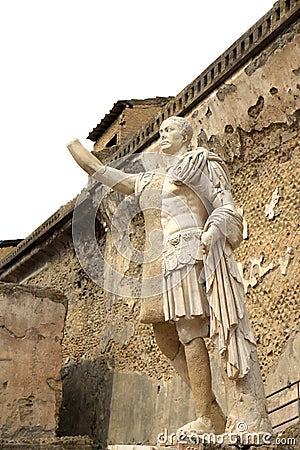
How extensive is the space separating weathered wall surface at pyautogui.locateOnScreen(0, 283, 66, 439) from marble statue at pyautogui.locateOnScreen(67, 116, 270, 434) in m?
4.42

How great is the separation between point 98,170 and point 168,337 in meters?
1.06

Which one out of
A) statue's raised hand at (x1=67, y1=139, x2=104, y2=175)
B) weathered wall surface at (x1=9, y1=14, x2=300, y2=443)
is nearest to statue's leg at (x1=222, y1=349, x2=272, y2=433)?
statue's raised hand at (x1=67, y1=139, x2=104, y2=175)

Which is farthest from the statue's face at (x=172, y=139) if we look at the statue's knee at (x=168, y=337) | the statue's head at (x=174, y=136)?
the statue's knee at (x=168, y=337)

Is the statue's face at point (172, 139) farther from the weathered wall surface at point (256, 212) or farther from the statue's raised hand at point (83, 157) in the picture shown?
the weathered wall surface at point (256, 212)

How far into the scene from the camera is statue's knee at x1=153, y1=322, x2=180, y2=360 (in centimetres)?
459

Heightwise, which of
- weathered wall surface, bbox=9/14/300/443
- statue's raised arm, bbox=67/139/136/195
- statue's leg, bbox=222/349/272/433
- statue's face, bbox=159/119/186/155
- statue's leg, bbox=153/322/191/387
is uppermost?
weathered wall surface, bbox=9/14/300/443

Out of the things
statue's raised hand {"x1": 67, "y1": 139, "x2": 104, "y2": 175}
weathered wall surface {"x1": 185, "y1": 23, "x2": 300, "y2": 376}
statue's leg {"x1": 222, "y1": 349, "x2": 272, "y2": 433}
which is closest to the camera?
statue's leg {"x1": 222, "y1": 349, "x2": 272, "y2": 433}

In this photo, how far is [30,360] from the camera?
8961mm

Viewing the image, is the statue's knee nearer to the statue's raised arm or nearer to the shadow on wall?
the statue's raised arm

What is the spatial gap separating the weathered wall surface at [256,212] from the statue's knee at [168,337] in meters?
0.99

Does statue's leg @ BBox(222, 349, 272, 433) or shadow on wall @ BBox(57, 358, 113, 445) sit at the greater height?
shadow on wall @ BBox(57, 358, 113, 445)

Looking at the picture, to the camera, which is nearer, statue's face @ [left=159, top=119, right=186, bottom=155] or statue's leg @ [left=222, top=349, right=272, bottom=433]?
statue's leg @ [left=222, top=349, right=272, bottom=433]

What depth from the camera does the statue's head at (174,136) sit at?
484 cm

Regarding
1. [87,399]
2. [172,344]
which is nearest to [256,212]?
[172,344]
